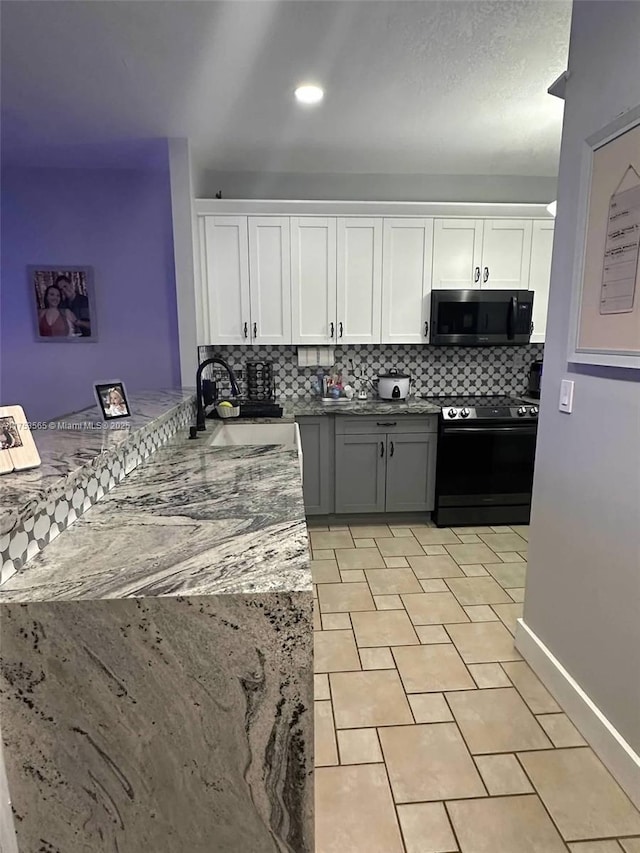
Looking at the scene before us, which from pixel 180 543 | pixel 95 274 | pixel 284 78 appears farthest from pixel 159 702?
pixel 95 274

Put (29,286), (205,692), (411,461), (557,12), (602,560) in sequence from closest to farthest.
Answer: (205,692) < (602,560) < (557,12) < (411,461) < (29,286)

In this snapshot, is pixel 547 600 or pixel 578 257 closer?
pixel 578 257

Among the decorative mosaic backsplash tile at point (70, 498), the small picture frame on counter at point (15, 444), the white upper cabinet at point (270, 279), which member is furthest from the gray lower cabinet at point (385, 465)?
the small picture frame on counter at point (15, 444)

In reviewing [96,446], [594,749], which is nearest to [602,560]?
[594,749]

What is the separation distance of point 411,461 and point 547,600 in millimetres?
1630

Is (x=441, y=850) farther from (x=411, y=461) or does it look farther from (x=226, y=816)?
(x=411, y=461)

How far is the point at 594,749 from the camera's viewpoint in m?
1.63

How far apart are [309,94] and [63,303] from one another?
267 cm

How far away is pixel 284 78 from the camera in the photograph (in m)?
2.40

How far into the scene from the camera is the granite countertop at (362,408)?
3.38m

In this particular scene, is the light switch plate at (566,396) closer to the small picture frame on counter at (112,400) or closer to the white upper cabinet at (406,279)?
the small picture frame on counter at (112,400)

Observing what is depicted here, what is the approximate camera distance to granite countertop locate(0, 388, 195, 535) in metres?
1.03

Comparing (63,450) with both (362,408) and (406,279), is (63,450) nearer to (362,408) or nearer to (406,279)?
(362,408)

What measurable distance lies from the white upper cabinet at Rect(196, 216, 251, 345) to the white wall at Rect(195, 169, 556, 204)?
0.47 meters
